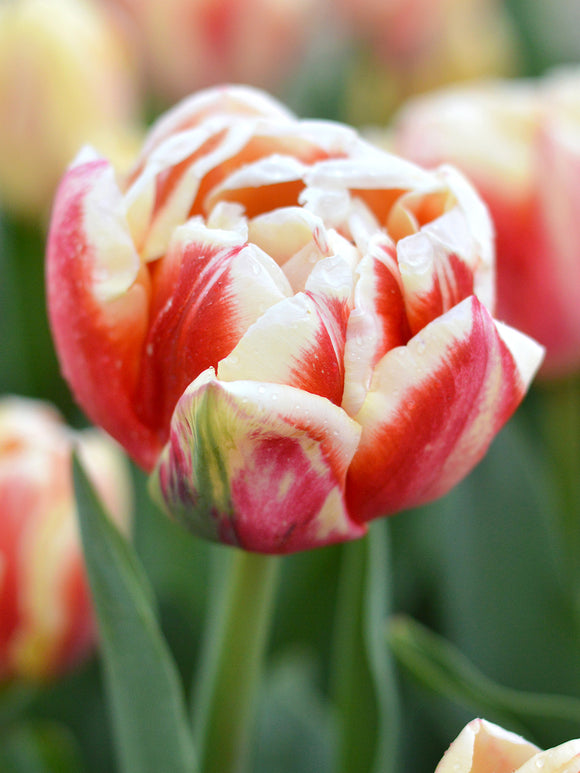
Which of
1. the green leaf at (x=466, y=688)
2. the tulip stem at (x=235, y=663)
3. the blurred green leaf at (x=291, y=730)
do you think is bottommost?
the blurred green leaf at (x=291, y=730)

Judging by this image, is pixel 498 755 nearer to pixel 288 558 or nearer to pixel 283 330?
pixel 283 330

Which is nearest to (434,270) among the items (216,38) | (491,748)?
(491,748)

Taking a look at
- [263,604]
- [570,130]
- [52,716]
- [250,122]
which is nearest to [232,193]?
[250,122]

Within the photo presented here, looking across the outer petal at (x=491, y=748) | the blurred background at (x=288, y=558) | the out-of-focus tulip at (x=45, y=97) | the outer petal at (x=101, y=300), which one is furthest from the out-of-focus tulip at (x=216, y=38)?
the outer petal at (x=491, y=748)

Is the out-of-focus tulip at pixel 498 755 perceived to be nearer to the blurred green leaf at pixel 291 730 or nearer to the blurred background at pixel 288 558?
the blurred background at pixel 288 558

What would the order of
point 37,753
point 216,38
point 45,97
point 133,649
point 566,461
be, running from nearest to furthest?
point 133,649 < point 37,753 < point 566,461 < point 45,97 < point 216,38
